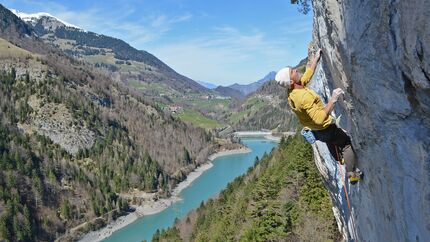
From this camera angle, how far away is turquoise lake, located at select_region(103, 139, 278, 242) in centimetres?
8725

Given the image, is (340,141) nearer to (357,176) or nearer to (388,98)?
(357,176)

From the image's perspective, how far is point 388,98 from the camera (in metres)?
6.55

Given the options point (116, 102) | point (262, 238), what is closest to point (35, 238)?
point (262, 238)

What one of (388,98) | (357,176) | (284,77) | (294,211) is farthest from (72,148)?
(388,98)

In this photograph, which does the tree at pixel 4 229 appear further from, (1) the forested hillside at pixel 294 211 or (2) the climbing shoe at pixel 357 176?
(2) the climbing shoe at pixel 357 176

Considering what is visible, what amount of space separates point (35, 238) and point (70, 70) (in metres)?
107

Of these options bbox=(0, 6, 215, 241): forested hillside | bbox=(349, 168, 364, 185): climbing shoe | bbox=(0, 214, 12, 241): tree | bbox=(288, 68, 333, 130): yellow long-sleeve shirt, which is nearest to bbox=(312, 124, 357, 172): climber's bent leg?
bbox=(349, 168, 364, 185): climbing shoe

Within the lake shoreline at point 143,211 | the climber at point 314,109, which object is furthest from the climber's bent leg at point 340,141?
the lake shoreline at point 143,211

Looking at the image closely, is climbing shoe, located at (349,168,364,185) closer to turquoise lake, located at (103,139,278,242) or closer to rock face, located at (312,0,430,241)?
rock face, located at (312,0,430,241)

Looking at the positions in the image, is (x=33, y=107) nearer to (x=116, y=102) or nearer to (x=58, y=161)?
(x=58, y=161)

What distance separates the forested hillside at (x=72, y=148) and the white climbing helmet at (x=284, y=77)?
82.9 meters

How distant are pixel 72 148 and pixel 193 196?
129ft

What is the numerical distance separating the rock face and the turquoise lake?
78489 mm

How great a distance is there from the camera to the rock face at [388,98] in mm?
5723
